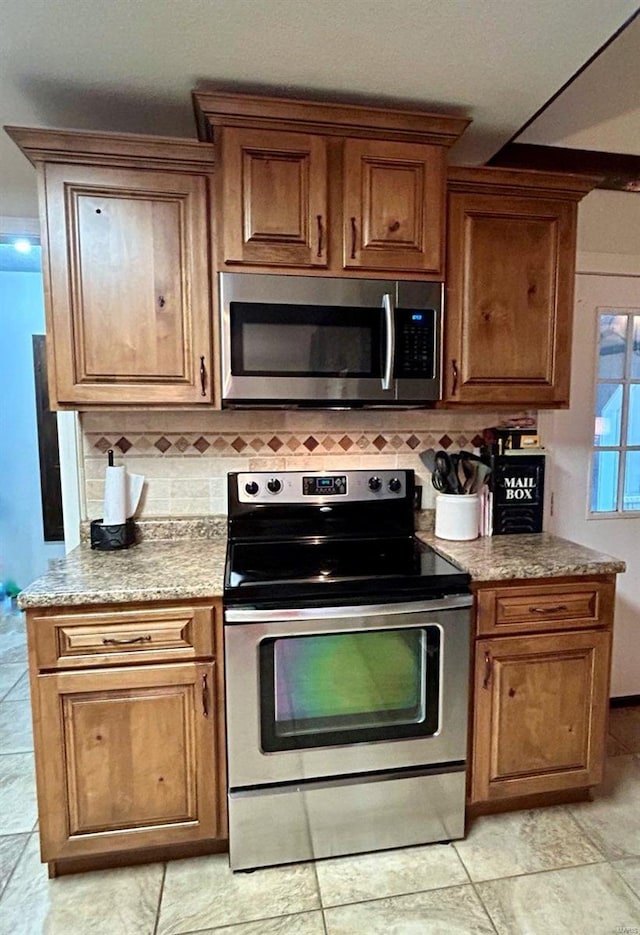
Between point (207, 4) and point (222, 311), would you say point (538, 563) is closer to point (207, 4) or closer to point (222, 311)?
point (222, 311)

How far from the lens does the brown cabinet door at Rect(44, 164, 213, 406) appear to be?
1.64m

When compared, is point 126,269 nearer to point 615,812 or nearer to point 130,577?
point 130,577

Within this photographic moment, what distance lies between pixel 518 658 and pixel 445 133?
173cm

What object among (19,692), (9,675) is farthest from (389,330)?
(9,675)

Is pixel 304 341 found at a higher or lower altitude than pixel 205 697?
higher

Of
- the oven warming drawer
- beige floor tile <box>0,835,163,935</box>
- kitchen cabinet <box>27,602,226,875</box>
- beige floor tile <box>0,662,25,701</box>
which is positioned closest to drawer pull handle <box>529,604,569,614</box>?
the oven warming drawer

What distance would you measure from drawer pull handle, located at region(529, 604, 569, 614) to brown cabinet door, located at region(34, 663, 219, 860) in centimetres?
105

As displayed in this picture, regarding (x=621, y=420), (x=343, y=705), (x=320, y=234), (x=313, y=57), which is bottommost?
(x=343, y=705)

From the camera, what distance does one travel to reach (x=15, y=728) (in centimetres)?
236

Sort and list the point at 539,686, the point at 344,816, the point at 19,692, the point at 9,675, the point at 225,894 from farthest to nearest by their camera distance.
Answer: the point at 9,675 < the point at 19,692 < the point at 539,686 < the point at 344,816 < the point at 225,894

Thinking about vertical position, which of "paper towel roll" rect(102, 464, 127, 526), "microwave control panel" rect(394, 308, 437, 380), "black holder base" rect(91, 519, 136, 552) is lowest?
"black holder base" rect(91, 519, 136, 552)

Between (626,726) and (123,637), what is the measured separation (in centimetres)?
224

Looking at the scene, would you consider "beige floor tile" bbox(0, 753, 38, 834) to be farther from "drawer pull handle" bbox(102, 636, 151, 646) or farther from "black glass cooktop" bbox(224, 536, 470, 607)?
"black glass cooktop" bbox(224, 536, 470, 607)

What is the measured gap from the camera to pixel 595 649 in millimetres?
1781
